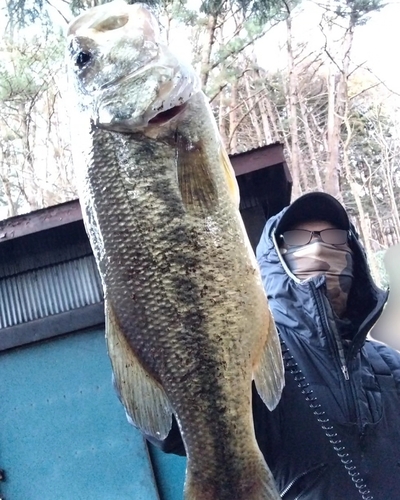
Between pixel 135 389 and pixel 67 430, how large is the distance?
10.8ft

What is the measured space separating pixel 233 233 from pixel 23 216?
3.06 m

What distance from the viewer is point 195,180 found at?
64.6 inches

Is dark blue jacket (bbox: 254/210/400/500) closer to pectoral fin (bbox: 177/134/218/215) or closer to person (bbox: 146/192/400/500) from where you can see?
person (bbox: 146/192/400/500)

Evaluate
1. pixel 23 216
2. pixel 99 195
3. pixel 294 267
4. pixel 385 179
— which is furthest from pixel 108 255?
pixel 385 179

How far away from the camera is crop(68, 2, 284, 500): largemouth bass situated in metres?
1.60

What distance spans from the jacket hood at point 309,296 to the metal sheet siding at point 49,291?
2484 mm

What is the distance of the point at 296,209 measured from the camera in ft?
7.91

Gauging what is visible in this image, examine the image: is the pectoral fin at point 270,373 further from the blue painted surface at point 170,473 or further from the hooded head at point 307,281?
the blue painted surface at point 170,473

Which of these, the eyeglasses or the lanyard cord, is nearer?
the lanyard cord

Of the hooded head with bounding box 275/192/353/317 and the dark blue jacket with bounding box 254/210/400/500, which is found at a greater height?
the hooded head with bounding box 275/192/353/317

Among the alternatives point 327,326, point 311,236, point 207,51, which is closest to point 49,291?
point 311,236

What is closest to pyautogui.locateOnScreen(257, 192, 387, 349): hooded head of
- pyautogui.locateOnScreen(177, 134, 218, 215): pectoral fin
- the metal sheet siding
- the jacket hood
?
the jacket hood

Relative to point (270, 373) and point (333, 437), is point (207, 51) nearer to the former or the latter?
point (333, 437)

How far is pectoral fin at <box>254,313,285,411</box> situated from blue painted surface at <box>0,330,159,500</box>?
10.3 ft
